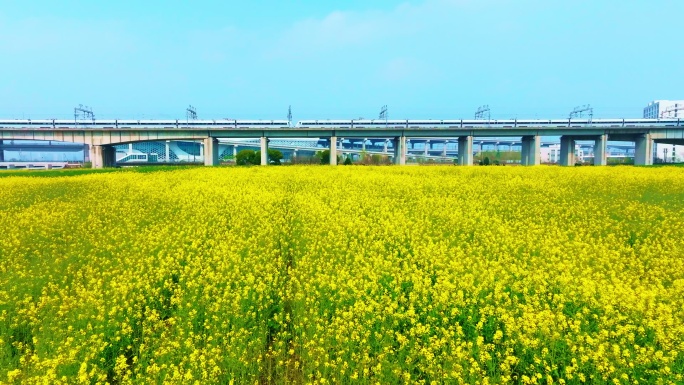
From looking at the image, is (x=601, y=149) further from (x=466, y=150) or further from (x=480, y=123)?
(x=466, y=150)

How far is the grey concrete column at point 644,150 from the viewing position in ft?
197

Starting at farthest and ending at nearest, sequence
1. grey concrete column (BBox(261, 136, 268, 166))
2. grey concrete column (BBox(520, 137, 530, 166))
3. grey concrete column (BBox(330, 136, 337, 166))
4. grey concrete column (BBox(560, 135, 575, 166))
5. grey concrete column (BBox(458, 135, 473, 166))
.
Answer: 1. grey concrete column (BBox(520, 137, 530, 166))
2. grey concrete column (BBox(560, 135, 575, 166))
3. grey concrete column (BBox(458, 135, 473, 166))
4. grey concrete column (BBox(330, 136, 337, 166))
5. grey concrete column (BBox(261, 136, 268, 166))

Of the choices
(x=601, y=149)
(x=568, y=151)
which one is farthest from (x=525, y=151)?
(x=601, y=149)

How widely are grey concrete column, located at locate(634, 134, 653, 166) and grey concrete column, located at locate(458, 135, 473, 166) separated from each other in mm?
24402

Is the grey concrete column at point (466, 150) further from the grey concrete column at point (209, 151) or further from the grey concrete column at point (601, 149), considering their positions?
the grey concrete column at point (209, 151)

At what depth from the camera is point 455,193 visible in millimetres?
16625

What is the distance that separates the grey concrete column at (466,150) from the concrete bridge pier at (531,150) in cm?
938

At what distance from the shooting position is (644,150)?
6050cm

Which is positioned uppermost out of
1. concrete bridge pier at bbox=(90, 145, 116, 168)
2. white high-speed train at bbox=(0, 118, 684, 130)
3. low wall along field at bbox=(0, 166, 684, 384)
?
white high-speed train at bbox=(0, 118, 684, 130)

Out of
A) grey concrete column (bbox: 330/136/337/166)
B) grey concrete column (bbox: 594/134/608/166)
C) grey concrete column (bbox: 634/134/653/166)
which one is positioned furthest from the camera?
grey concrete column (bbox: 330/136/337/166)

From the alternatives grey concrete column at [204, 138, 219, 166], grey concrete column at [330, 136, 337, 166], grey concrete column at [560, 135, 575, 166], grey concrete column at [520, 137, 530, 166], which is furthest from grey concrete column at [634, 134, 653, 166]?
grey concrete column at [204, 138, 219, 166]

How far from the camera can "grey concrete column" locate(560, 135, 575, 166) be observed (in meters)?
63.8

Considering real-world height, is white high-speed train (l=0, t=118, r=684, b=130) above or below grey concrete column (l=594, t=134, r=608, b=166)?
above

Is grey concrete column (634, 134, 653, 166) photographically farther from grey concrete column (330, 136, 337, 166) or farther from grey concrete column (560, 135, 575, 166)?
grey concrete column (330, 136, 337, 166)
